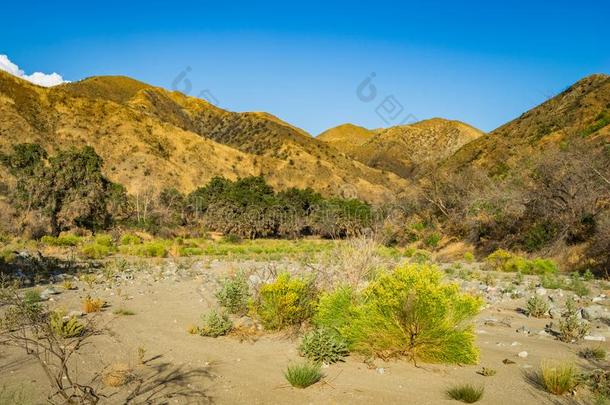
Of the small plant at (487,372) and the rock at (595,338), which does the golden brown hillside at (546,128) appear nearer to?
the rock at (595,338)

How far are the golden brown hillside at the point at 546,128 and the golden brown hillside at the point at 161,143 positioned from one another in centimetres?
1046

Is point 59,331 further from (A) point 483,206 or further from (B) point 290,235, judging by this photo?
(B) point 290,235

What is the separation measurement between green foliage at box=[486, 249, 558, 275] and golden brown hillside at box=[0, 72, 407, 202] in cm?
2814

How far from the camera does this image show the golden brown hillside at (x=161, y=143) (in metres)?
61.6

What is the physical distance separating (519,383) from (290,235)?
160 feet

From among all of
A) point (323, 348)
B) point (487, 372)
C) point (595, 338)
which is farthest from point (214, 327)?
point (595, 338)

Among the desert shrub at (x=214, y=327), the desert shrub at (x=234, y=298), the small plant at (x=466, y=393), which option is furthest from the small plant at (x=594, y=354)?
the desert shrub at (x=234, y=298)

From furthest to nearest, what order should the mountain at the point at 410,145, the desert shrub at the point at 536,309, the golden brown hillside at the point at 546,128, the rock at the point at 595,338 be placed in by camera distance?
the mountain at the point at 410,145 → the golden brown hillside at the point at 546,128 → the desert shrub at the point at 536,309 → the rock at the point at 595,338

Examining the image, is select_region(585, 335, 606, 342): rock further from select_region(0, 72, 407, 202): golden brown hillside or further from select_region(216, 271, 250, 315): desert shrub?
select_region(0, 72, 407, 202): golden brown hillside

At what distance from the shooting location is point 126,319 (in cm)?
880

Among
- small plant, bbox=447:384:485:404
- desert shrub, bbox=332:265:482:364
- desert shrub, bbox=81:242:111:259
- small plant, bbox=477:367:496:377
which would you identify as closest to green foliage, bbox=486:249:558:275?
desert shrub, bbox=332:265:482:364

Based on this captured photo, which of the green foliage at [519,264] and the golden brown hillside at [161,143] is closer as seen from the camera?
the green foliage at [519,264]

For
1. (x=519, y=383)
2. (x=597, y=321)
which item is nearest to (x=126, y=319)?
(x=519, y=383)

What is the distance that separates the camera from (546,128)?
49375 mm
